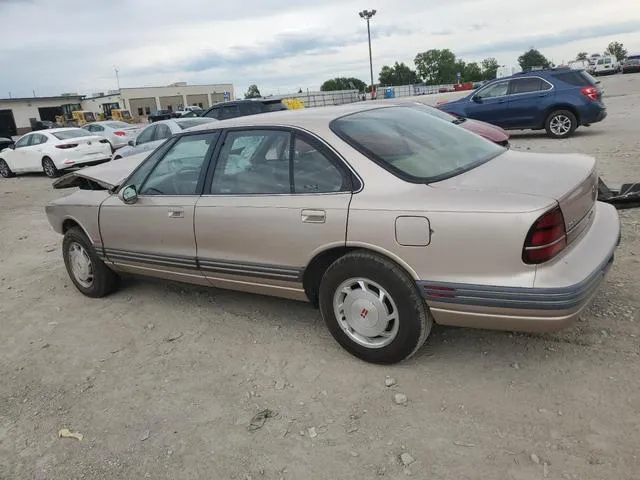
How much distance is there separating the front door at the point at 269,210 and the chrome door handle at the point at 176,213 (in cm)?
18

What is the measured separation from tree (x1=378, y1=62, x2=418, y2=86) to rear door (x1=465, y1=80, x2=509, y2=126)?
107m

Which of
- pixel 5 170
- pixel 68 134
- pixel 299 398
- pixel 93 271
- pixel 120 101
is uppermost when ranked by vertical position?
pixel 120 101

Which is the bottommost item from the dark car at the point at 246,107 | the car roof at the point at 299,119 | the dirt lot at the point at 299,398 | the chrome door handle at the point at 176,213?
the dirt lot at the point at 299,398

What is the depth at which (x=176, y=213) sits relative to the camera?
13.4 ft

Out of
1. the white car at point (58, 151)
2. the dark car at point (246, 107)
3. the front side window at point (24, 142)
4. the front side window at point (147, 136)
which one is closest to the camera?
the front side window at point (147, 136)

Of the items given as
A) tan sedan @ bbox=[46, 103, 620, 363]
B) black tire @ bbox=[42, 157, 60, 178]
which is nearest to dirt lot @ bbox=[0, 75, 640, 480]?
tan sedan @ bbox=[46, 103, 620, 363]

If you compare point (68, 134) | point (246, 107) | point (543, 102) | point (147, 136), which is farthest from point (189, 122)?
point (543, 102)

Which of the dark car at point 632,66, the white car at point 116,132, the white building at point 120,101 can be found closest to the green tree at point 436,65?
the white building at point 120,101

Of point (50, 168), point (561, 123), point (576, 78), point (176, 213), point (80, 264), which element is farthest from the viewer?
point (50, 168)

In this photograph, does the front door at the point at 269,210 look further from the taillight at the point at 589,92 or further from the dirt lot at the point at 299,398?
the taillight at the point at 589,92

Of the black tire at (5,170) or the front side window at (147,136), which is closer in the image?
the front side window at (147,136)

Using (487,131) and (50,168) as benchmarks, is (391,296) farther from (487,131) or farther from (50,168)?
(50,168)

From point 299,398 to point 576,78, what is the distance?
12.2 metres

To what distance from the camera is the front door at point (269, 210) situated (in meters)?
3.33
